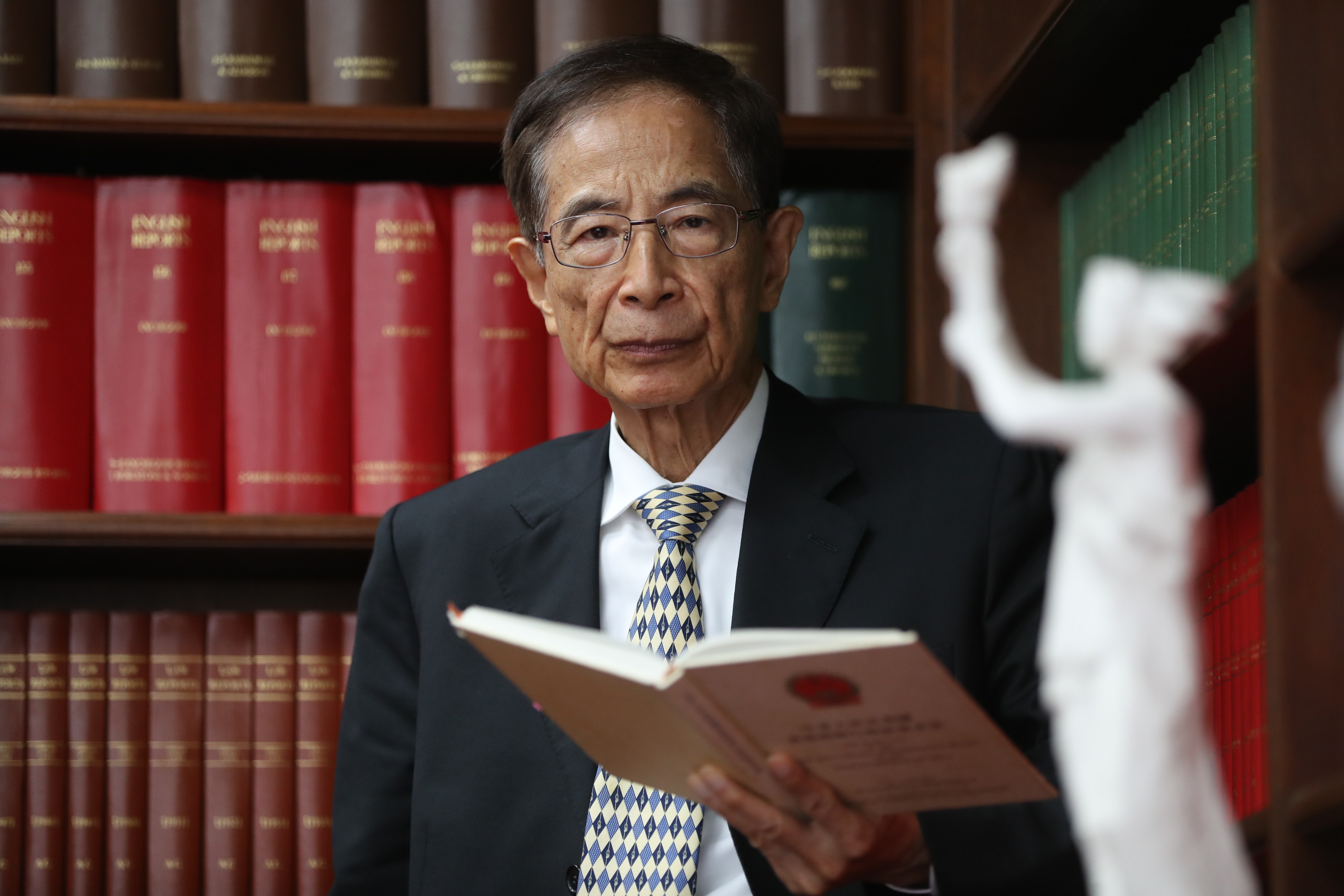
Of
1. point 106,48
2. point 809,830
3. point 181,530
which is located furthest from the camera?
point 106,48

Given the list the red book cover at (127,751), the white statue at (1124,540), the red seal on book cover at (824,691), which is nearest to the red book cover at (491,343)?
the red book cover at (127,751)

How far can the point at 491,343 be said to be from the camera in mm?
1716

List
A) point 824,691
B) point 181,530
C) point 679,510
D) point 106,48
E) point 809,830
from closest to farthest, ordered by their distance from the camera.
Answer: point 824,691 < point 809,830 < point 679,510 < point 181,530 < point 106,48

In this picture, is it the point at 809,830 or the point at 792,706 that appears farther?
the point at 809,830

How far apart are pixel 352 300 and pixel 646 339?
1.76 feet

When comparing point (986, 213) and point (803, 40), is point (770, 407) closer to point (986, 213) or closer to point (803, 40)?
point (803, 40)

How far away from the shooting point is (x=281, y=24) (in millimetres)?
1740

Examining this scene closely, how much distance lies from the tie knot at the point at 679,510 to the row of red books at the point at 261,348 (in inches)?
14.3

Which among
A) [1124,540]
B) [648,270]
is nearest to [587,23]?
[648,270]

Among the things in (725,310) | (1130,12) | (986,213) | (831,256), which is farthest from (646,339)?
(986,213)

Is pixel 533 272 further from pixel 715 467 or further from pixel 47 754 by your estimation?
pixel 47 754

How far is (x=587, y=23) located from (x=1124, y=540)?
4.68 ft

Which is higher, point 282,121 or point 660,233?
point 282,121

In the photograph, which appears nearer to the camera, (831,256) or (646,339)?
(646,339)
